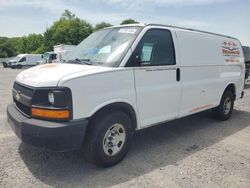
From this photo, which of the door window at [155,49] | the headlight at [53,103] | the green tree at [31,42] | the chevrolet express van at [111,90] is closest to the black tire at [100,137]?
the chevrolet express van at [111,90]

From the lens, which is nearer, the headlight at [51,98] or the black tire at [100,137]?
the headlight at [51,98]

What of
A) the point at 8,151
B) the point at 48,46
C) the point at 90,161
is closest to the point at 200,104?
the point at 90,161

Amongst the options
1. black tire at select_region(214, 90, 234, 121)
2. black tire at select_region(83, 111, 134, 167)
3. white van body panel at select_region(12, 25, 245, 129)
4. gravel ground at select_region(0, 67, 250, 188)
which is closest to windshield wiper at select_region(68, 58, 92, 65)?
white van body panel at select_region(12, 25, 245, 129)

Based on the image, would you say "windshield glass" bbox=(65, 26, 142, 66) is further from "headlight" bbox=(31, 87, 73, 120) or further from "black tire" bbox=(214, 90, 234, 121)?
"black tire" bbox=(214, 90, 234, 121)

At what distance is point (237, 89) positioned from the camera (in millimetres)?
7262

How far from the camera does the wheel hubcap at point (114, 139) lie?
3.94m

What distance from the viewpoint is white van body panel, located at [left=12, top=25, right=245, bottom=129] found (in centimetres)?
358

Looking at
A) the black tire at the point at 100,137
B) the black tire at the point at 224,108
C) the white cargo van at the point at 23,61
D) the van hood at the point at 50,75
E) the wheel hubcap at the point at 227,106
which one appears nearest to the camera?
the van hood at the point at 50,75

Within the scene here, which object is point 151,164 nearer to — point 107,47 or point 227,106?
point 107,47

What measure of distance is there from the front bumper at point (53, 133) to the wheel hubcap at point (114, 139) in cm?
47

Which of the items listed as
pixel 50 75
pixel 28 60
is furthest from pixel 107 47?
pixel 28 60

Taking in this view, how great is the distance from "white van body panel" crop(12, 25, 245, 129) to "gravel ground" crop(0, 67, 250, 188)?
0.58 meters

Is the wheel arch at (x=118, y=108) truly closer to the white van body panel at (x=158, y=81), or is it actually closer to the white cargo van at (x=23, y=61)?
the white van body panel at (x=158, y=81)

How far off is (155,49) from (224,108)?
3.22 meters
